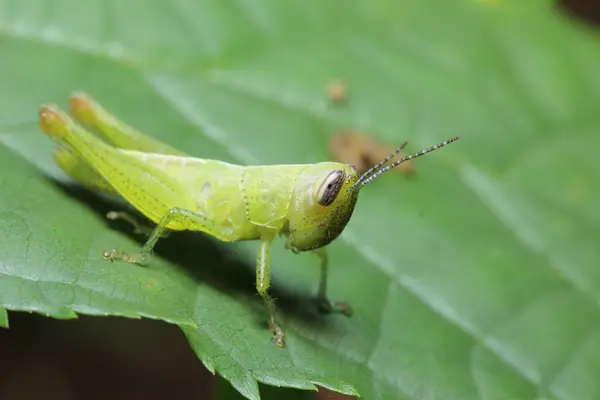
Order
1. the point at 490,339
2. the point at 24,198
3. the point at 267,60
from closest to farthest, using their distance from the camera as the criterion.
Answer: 1. the point at 24,198
2. the point at 490,339
3. the point at 267,60

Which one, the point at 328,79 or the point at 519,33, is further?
the point at 519,33

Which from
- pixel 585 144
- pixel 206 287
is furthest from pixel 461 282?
pixel 585 144

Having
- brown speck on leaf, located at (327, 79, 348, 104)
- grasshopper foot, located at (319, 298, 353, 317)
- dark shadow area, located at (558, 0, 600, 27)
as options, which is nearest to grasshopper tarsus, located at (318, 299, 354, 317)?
grasshopper foot, located at (319, 298, 353, 317)

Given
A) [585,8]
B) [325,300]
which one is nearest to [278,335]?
[325,300]

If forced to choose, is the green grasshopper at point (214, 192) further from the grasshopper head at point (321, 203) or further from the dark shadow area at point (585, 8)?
the dark shadow area at point (585, 8)

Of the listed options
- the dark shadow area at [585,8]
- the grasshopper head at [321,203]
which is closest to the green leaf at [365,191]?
the grasshopper head at [321,203]

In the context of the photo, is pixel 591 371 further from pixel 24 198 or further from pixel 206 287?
pixel 24 198

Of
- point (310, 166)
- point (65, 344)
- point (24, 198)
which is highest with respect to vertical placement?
point (310, 166)
